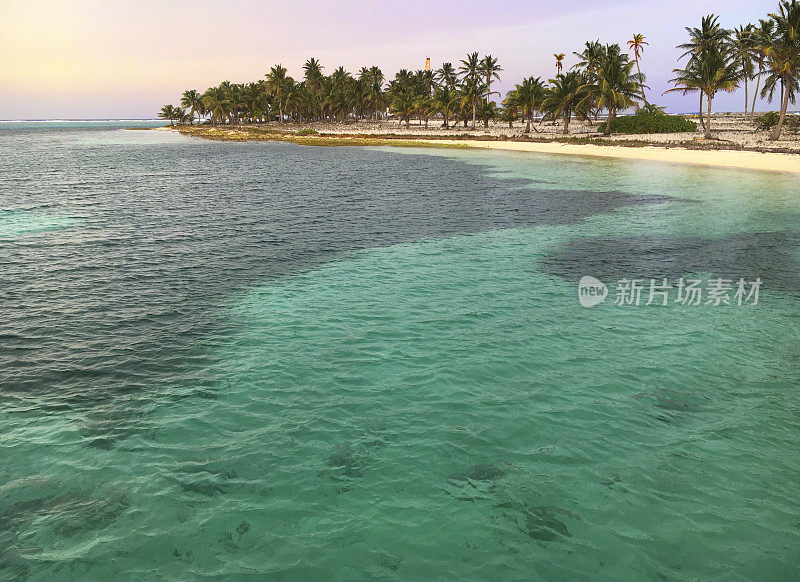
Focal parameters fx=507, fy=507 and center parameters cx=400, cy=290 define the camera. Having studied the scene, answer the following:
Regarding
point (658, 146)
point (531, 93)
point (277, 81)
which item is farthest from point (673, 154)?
point (277, 81)

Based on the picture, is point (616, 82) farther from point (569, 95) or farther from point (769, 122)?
point (769, 122)

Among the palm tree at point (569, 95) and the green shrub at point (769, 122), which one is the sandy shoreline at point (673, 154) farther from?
the green shrub at point (769, 122)

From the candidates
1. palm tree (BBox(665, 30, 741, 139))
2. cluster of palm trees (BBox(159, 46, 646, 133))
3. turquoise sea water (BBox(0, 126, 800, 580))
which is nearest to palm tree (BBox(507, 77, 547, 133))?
cluster of palm trees (BBox(159, 46, 646, 133))

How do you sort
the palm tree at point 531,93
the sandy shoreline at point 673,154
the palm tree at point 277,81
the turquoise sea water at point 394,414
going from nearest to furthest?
the turquoise sea water at point 394,414
the sandy shoreline at point 673,154
the palm tree at point 531,93
the palm tree at point 277,81

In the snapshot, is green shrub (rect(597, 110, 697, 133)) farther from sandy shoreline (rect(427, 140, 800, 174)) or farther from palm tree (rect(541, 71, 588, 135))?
sandy shoreline (rect(427, 140, 800, 174))

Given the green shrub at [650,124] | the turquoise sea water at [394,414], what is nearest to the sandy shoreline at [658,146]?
the green shrub at [650,124]

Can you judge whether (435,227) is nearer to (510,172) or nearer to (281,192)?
(281,192)

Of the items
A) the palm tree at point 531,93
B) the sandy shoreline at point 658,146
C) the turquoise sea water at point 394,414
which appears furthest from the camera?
the palm tree at point 531,93
